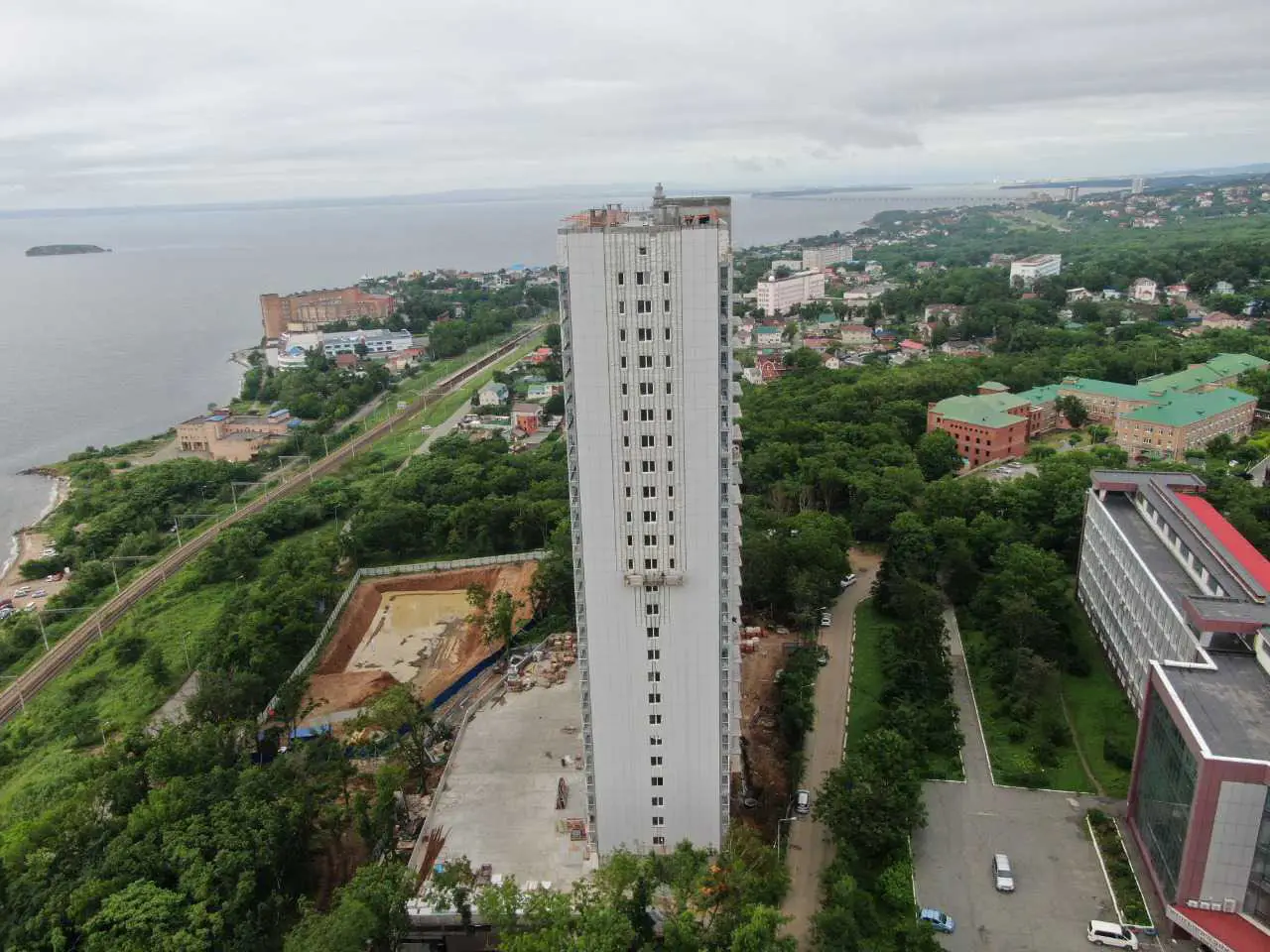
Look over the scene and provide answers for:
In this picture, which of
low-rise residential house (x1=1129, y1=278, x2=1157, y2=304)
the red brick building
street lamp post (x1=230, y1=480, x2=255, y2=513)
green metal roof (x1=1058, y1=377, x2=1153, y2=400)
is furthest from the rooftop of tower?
the red brick building

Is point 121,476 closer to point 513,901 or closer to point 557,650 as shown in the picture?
point 557,650

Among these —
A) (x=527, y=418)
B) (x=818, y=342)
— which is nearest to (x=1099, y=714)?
(x=527, y=418)

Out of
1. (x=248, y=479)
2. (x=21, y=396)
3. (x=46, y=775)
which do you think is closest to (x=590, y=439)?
(x=46, y=775)

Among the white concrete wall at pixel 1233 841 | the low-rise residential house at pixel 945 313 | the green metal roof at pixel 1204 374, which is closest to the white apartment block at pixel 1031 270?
the low-rise residential house at pixel 945 313

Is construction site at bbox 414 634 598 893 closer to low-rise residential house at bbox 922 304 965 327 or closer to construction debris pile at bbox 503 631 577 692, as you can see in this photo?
construction debris pile at bbox 503 631 577 692

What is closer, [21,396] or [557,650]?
[557,650]
